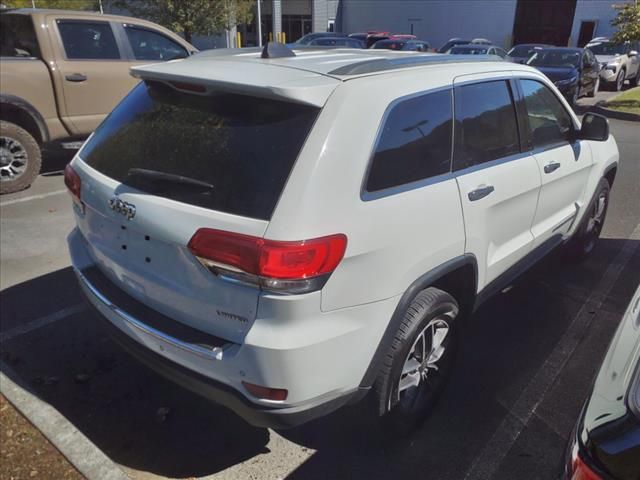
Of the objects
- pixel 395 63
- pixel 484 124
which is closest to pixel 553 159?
pixel 484 124

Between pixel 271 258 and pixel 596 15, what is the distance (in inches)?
1443

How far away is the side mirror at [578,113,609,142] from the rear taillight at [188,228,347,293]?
2.73 meters

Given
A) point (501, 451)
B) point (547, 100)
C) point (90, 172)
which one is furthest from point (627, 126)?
point (90, 172)

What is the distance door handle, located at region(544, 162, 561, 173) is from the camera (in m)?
3.50

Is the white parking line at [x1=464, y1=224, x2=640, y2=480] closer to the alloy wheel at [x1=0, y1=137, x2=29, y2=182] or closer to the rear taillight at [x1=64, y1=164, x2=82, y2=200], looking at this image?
the rear taillight at [x1=64, y1=164, x2=82, y2=200]

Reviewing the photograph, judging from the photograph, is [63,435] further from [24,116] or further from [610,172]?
[24,116]

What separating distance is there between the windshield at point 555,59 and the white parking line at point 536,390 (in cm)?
1178

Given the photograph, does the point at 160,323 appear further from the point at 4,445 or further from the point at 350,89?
the point at 350,89

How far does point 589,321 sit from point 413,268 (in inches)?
88.2

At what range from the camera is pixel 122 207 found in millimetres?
2387

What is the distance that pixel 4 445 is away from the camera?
105 inches

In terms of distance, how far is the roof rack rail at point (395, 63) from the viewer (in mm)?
2396

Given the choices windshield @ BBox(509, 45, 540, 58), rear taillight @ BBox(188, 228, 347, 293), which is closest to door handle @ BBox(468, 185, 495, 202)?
rear taillight @ BBox(188, 228, 347, 293)

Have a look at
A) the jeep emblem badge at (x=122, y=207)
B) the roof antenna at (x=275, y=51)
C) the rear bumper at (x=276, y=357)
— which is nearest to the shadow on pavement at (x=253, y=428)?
the rear bumper at (x=276, y=357)
